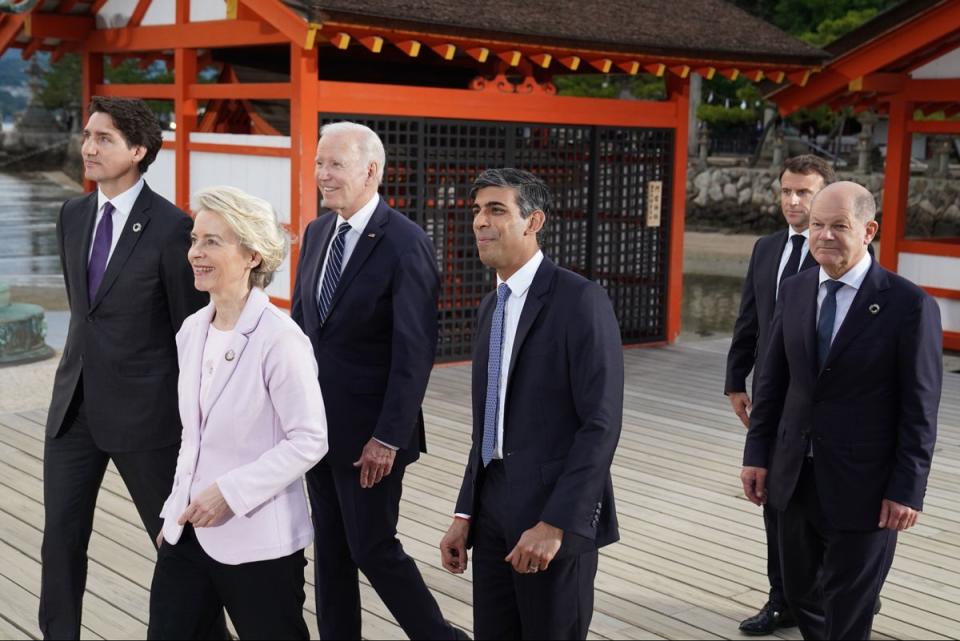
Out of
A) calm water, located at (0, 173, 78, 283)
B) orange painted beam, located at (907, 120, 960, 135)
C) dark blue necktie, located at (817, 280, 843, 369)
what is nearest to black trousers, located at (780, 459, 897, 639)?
dark blue necktie, located at (817, 280, 843, 369)

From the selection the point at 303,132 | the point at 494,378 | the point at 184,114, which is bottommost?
the point at 494,378

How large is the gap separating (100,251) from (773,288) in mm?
2448

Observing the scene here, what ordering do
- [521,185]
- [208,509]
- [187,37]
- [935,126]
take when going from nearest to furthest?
[208,509] < [521,185] < [187,37] < [935,126]

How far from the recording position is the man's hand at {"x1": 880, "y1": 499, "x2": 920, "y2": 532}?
11.0ft

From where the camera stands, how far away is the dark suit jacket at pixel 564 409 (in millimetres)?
2957

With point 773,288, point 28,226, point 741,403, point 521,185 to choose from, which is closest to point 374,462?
point 521,185

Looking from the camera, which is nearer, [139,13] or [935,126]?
[139,13]

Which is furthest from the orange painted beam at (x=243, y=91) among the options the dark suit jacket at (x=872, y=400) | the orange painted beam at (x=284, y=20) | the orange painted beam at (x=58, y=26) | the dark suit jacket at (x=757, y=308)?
the dark suit jacket at (x=872, y=400)

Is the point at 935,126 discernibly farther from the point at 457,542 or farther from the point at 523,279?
the point at 457,542

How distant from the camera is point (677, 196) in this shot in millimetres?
11508

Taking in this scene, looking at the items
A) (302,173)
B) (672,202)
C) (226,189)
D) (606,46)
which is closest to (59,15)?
(302,173)

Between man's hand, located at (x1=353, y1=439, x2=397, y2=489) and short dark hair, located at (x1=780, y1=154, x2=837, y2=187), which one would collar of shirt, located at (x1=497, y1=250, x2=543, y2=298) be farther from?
short dark hair, located at (x1=780, y1=154, x2=837, y2=187)

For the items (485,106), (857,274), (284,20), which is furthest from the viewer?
(485,106)

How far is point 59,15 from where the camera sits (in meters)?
11.3
